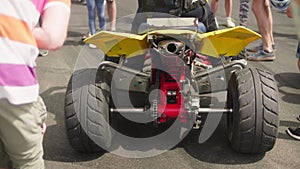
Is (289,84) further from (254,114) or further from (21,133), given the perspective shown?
(21,133)

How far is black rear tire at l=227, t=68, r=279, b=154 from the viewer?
2.62 metres

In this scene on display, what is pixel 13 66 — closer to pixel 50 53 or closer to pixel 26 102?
pixel 26 102

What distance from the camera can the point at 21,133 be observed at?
4.62ft

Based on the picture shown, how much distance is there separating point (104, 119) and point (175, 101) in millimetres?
489

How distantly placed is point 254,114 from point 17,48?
5.64 feet

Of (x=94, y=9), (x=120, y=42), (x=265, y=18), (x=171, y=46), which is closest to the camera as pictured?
(x=171, y=46)

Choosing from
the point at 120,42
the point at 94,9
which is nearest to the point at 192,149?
the point at 120,42

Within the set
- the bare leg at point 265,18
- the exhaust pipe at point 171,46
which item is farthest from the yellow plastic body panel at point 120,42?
the bare leg at point 265,18

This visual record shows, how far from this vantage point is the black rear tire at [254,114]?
2619 mm

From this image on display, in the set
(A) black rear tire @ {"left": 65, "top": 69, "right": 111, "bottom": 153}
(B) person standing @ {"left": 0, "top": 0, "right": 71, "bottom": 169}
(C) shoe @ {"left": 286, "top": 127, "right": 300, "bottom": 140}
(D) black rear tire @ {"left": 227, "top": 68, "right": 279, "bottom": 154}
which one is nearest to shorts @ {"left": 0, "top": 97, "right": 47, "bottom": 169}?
(B) person standing @ {"left": 0, "top": 0, "right": 71, "bottom": 169}

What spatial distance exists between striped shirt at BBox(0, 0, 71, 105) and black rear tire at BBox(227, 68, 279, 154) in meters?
1.62

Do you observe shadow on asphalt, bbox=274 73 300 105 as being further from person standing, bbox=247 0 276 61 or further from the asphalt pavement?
person standing, bbox=247 0 276 61

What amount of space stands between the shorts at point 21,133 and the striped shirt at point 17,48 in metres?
0.06

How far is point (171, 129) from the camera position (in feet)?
10.3
